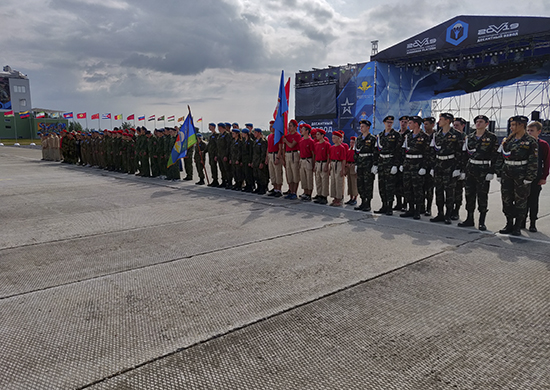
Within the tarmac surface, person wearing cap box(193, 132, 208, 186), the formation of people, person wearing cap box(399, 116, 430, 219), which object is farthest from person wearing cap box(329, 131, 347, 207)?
person wearing cap box(193, 132, 208, 186)

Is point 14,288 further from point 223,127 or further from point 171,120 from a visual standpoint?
point 171,120

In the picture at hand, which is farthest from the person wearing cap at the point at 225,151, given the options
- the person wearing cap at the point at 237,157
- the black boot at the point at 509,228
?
the black boot at the point at 509,228

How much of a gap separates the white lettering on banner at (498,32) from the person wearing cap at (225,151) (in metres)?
11.8

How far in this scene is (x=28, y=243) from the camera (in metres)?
4.92

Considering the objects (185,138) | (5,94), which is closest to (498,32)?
(185,138)

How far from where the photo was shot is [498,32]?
15250mm

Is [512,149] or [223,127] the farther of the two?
[223,127]

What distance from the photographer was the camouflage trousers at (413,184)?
6371 millimetres

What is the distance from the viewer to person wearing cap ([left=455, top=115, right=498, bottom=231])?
219 inches

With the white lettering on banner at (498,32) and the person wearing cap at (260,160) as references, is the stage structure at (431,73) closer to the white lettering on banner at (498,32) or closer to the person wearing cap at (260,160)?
the white lettering on banner at (498,32)

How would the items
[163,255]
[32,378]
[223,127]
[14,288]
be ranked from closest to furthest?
[32,378] → [14,288] → [163,255] → [223,127]

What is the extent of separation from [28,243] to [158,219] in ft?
6.14

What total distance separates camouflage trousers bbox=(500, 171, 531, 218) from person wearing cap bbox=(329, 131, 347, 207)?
2.83m

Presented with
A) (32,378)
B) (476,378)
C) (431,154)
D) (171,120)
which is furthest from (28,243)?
(171,120)
